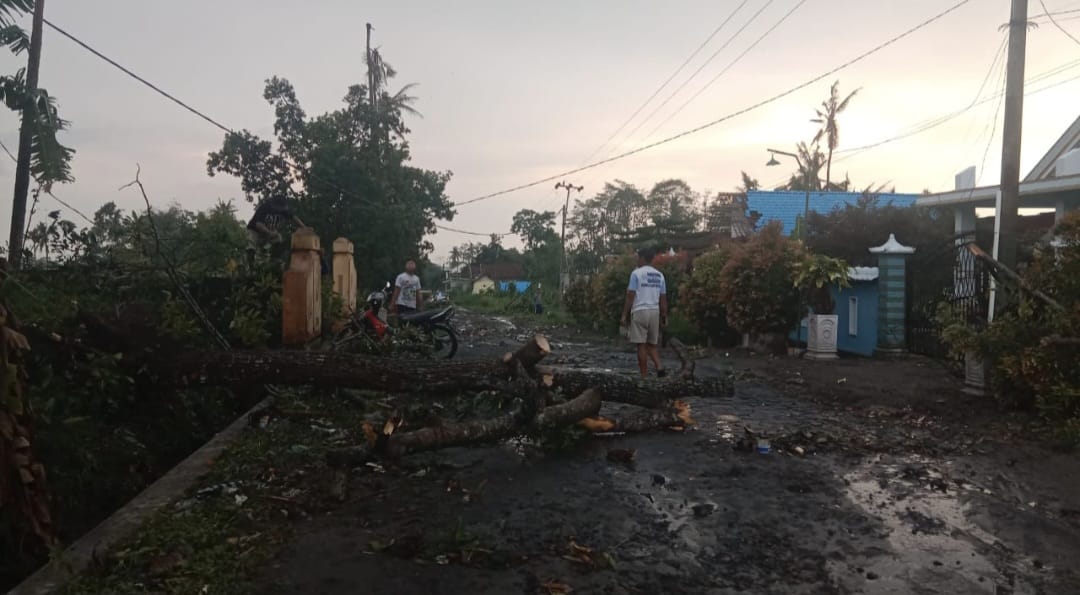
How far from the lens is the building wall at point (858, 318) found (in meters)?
13.1

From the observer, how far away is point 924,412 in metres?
7.43

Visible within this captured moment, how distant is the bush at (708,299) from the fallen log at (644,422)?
29.4 feet

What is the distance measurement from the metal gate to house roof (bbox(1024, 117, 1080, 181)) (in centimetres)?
692

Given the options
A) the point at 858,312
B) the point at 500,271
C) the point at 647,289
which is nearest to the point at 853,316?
the point at 858,312

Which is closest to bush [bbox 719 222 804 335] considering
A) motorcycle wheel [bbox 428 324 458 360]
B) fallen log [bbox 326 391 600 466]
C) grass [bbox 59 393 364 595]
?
motorcycle wheel [bbox 428 324 458 360]

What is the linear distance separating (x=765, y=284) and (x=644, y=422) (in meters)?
8.13

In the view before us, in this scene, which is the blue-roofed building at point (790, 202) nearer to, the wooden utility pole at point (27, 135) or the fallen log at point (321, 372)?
the wooden utility pole at point (27, 135)

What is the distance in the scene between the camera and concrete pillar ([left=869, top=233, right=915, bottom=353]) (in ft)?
41.2

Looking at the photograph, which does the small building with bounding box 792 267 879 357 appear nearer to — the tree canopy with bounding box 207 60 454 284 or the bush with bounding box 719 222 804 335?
the bush with bounding box 719 222 804 335

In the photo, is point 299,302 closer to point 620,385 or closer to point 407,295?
point 620,385

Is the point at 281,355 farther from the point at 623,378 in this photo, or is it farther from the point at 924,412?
the point at 924,412

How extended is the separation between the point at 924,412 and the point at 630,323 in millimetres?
3340

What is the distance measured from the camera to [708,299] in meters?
15.5

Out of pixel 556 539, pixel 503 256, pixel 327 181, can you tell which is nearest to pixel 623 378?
pixel 556 539
